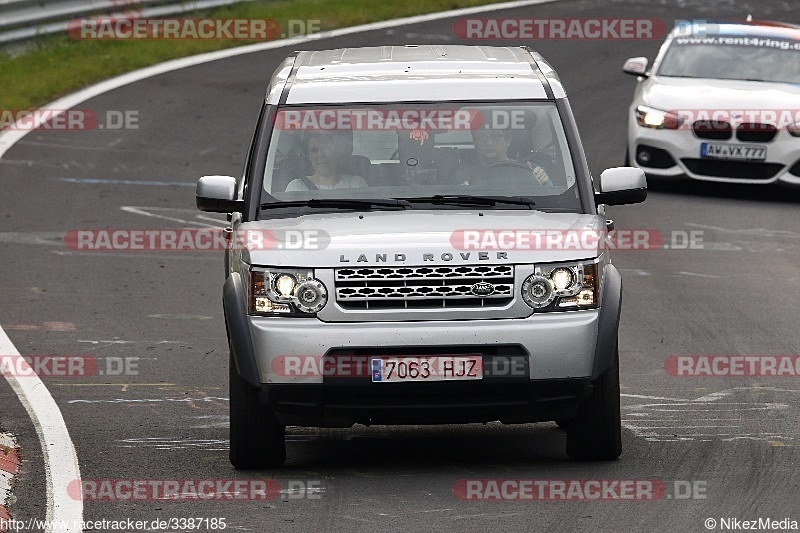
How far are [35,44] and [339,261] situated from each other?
19.0 metres

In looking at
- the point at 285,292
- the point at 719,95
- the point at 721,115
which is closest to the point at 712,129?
the point at 721,115

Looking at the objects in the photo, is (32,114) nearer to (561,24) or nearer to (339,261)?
(561,24)

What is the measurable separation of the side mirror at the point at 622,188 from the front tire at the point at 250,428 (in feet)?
6.59

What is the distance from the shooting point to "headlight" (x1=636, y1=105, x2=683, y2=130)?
64.0ft

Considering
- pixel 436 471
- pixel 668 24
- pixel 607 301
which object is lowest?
pixel 668 24

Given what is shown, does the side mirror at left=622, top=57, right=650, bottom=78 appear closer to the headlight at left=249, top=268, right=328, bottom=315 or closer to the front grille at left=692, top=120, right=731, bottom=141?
the front grille at left=692, top=120, right=731, bottom=141

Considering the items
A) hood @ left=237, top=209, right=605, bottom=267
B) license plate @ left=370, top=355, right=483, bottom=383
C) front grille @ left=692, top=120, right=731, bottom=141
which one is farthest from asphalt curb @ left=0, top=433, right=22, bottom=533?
front grille @ left=692, top=120, right=731, bottom=141

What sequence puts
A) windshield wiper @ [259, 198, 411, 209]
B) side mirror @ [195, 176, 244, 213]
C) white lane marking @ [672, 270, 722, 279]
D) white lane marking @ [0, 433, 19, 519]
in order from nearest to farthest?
white lane marking @ [0, 433, 19, 519]
windshield wiper @ [259, 198, 411, 209]
side mirror @ [195, 176, 244, 213]
white lane marking @ [672, 270, 722, 279]

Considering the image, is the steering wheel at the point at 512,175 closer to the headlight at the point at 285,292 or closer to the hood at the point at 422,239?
the hood at the point at 422,239

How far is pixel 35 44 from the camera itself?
26672 mm

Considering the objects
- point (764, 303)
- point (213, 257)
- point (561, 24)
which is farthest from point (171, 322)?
point (561, 24)

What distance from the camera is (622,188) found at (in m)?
9.42

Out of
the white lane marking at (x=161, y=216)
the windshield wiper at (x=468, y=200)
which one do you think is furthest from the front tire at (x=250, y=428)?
the white lane marking at (x=161, y=216)

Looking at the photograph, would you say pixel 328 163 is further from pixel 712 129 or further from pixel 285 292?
pixel 712 129
